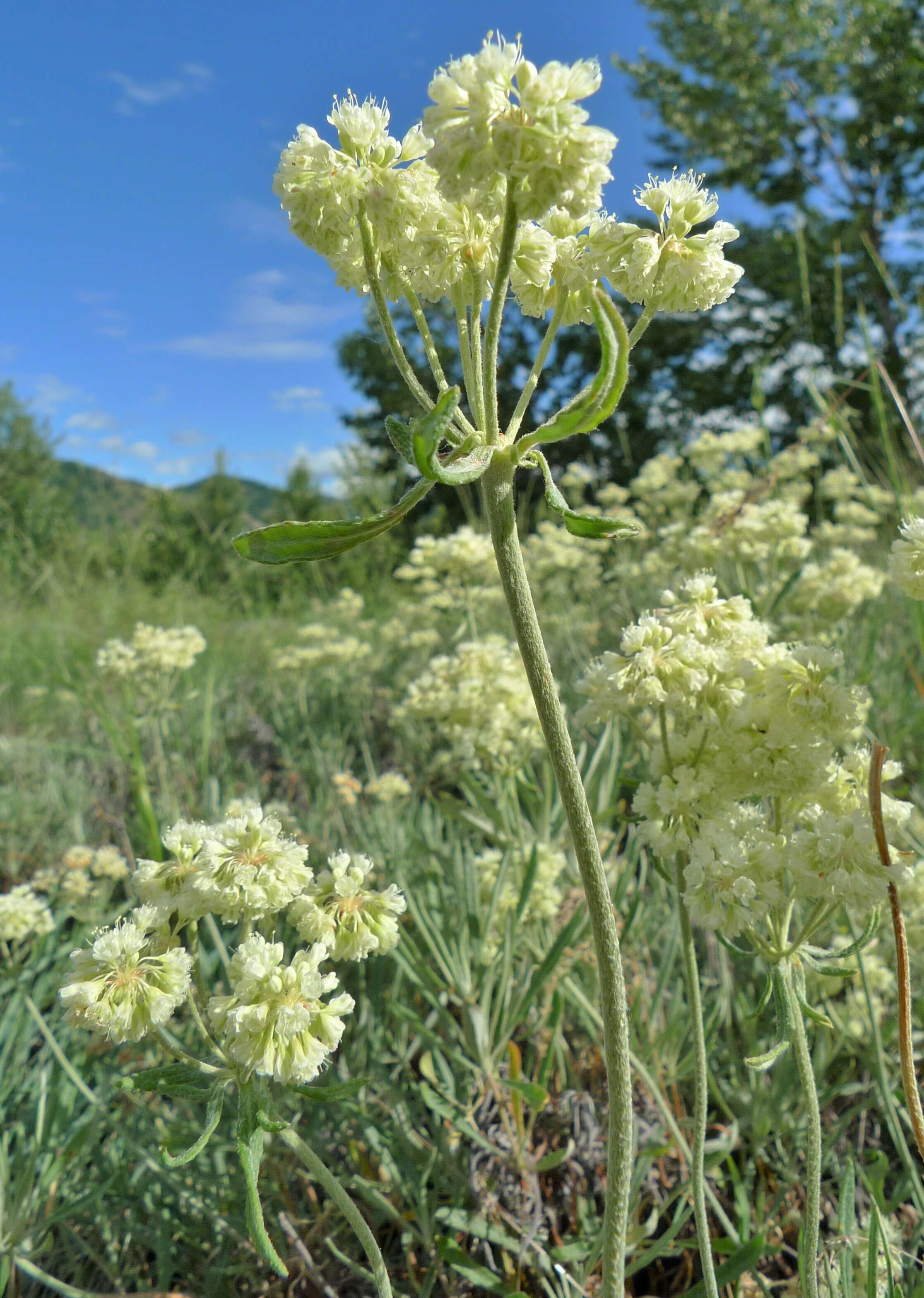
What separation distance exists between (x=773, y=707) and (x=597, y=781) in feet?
3.91

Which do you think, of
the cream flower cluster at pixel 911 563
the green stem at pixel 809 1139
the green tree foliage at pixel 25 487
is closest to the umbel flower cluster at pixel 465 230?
the cream flower cluster at pixel 911 563

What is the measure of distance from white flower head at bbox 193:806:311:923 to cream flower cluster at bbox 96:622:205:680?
6.97 ft

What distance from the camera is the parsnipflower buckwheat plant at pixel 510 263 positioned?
24.8 inches

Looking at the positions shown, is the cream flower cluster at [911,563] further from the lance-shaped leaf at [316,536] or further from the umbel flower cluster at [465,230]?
the lance-shaped leaf at [316,536]

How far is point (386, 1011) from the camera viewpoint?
1983 mm

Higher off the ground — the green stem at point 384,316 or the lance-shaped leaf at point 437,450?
the green stem at point 384,316

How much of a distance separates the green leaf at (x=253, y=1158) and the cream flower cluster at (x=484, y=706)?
126 centimetres

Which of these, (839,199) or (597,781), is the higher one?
(839,199)

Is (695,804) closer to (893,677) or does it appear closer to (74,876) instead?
(74,876)

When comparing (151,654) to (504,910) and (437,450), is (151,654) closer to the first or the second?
(504,910)

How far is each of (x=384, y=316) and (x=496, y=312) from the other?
0.11 metres

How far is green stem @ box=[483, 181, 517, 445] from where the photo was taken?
0.64 metres

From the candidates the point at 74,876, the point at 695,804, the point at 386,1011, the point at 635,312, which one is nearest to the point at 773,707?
the point at 695,804

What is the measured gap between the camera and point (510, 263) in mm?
642
